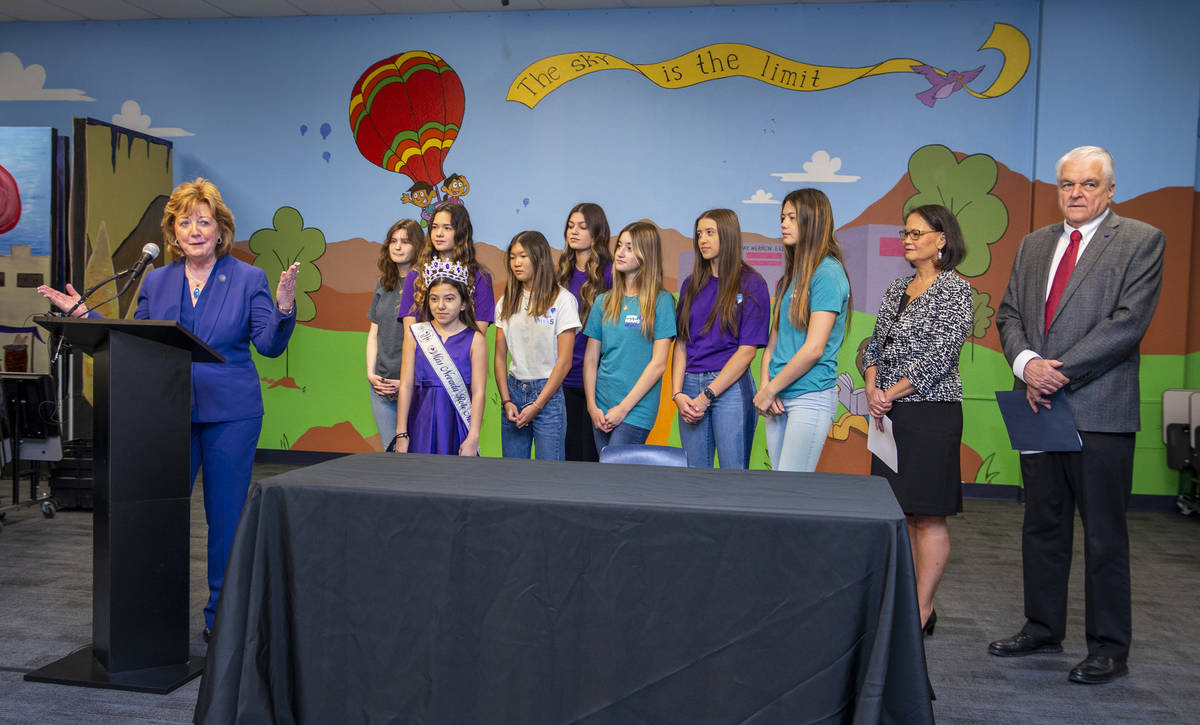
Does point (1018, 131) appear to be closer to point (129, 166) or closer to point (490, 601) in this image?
point (490, 601)

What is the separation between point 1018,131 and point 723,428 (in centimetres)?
345

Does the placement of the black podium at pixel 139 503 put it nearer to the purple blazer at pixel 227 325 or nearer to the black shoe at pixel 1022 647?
the purple blazer at pixel 227 325

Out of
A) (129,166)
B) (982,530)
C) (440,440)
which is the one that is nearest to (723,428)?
(440,440)

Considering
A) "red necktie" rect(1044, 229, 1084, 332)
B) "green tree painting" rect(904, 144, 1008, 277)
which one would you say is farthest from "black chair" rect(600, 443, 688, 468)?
"green tree painting" rect(904, 144, 1008, 277)

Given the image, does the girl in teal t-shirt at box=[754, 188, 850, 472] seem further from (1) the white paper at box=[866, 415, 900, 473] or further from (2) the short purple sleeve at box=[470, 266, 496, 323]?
(2) the short purple sleeve at box=[470, 266, 496, 323]

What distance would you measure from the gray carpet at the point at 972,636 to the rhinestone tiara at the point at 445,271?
4.87ft

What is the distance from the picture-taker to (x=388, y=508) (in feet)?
5.66

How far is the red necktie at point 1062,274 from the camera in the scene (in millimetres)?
2750

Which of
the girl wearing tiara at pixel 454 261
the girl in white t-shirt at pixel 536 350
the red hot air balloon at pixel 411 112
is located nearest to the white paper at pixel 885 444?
the girl in white t-shirt at pixel 536 350

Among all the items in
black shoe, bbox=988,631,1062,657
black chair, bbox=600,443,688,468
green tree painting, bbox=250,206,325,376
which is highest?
green tree painting, bbox=250,206,325,376

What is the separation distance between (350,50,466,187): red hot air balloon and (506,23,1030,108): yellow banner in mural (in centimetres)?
46

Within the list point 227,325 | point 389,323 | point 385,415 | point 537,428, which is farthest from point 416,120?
point 227,325

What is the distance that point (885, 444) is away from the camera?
2.92 metres

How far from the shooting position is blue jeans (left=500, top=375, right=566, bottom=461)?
347cm
